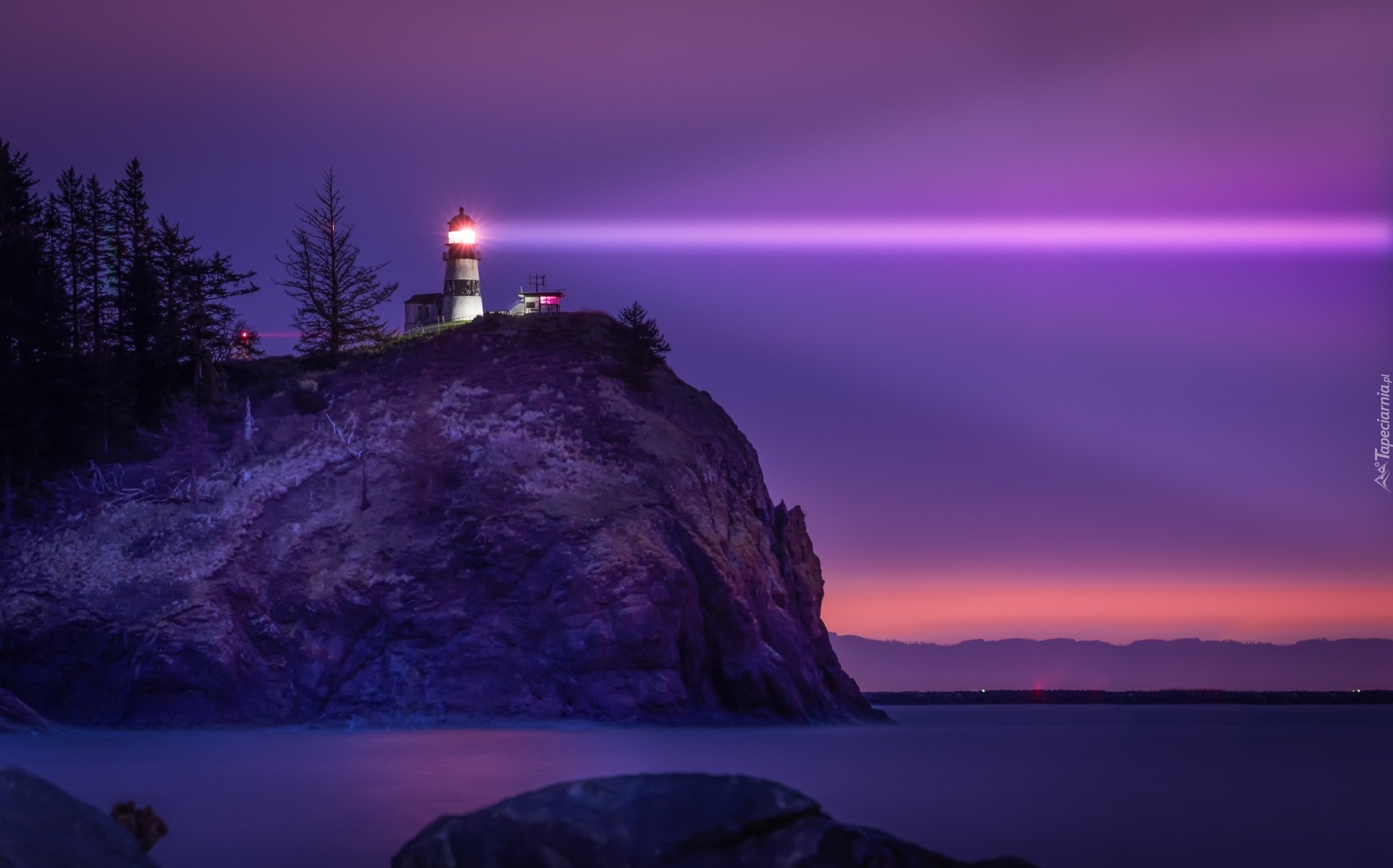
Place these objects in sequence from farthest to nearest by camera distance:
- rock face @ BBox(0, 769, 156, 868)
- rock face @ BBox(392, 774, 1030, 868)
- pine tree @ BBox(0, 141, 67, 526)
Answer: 1. pine tree @ BBox(0, 141, 67, 526)
2. rock face @ BBox(392, 774, 1030, 868)
3. rock face @ BBox(0, 769, 156, 868)

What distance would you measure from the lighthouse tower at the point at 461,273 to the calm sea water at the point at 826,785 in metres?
41.1

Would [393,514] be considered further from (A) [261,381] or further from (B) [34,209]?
(B) [34,209]

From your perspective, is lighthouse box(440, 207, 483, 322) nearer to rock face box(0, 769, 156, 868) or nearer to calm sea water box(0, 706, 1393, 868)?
calm sea water box(0, 706, 1393, 868)

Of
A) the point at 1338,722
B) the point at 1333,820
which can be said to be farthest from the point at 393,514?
the point at 1338,722

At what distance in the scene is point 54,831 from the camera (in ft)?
61.2

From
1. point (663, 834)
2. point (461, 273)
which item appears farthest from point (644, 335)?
point (663, 834)

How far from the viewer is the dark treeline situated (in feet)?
275

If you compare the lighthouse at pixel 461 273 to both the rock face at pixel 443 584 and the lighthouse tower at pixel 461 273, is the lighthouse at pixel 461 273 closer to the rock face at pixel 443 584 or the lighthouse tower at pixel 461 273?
the lighthouse tower at pixel 461 273

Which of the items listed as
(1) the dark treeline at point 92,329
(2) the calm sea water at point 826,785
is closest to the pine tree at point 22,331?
(1) the dark treeline at point 92,329

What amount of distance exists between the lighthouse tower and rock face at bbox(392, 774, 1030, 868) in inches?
3444

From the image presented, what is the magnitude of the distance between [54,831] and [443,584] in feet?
187

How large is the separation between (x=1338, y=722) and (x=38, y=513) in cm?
10610

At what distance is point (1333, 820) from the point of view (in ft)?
127

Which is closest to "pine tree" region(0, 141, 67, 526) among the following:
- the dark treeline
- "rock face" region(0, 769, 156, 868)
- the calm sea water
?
the dark treeline
